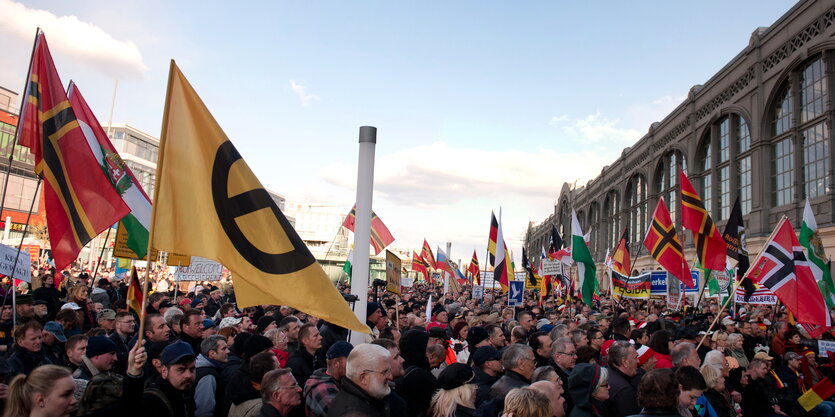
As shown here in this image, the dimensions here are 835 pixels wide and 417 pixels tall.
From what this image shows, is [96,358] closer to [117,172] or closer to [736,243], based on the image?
[117,172]

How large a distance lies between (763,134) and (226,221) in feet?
101

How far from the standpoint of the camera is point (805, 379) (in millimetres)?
8727

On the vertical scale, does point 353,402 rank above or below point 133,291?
below

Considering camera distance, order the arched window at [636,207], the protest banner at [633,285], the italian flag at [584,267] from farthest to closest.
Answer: the arched window at [636,207]
the protest banner at [633,285]
the italian flag at [584,267]

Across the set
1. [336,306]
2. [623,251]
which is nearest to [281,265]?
[336,306]

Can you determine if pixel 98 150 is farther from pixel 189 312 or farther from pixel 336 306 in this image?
pixel 336 306

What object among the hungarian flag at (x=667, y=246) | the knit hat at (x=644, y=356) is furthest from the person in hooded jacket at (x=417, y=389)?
the hungarian flag at (x=667, y=246)

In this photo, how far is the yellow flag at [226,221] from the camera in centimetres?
398

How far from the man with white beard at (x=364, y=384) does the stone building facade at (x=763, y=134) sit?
83.3ft

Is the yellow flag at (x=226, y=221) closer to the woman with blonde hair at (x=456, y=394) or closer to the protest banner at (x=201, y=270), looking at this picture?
the woman with blonde hair at (x=456, y=394)

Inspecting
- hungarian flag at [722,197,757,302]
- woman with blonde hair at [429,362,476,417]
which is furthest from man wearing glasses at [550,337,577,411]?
hungarian flag at [722,197,757,302]

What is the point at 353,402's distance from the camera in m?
3.63

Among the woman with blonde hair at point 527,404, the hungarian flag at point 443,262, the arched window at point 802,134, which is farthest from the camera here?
the hungarian flag at point 443,262

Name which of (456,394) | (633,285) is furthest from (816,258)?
(456,394)
